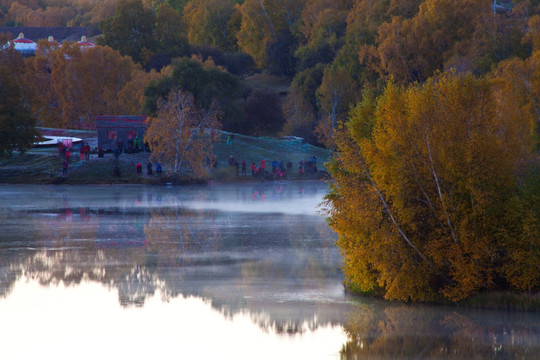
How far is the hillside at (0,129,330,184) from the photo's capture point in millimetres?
56438

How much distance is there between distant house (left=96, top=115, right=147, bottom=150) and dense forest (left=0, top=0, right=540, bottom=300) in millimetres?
5143

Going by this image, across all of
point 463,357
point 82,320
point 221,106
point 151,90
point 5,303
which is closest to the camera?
point 463,357

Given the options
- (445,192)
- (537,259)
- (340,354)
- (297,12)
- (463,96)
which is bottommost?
(340,354)

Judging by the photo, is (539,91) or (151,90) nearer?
(539,91)

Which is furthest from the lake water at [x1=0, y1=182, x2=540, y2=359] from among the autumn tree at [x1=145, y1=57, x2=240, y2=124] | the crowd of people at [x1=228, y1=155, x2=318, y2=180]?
the autumn tree at [x1=145, y1=57, x2=240, y2=124]

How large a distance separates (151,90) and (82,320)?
6058cm

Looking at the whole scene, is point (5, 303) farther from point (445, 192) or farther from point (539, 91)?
point (539, 91)

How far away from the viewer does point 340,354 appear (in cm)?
1300

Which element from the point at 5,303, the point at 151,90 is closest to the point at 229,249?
the point at 5,303

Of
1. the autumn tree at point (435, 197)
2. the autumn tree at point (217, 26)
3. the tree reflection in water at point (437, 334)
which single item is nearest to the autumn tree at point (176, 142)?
the autumn tree at point (435, 197)

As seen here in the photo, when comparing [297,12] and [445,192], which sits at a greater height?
[297,12]

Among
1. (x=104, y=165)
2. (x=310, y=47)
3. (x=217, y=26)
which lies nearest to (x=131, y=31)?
(x=217, y=26)

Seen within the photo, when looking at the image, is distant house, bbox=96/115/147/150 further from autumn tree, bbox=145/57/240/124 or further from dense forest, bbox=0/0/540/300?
autumn tree, bbox=145/57/240/124

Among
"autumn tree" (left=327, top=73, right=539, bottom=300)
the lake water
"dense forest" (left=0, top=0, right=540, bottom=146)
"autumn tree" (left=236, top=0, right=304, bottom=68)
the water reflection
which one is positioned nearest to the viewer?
the lake water
